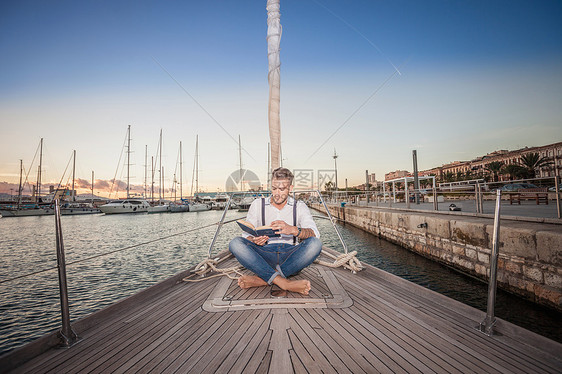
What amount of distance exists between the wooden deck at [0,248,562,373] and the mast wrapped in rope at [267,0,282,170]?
3.51 meters

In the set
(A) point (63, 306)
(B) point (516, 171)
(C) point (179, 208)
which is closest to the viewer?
(A) point (63, 306)

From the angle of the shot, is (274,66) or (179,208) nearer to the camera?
(274,66)

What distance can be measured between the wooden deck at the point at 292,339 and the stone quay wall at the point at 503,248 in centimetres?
303

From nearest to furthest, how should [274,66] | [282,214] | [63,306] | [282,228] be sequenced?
[63,306]
[282,228]
[282,214]
[274,66]

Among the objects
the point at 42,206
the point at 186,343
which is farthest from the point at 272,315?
the point at 42,206

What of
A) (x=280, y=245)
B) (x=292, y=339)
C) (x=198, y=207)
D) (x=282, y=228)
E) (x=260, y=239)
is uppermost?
(x=282, y=228)

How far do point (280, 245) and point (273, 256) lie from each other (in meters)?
0.15

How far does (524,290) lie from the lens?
419 cm

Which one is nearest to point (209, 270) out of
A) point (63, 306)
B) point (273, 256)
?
point (273, 256)

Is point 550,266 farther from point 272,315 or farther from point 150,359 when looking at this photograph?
point 150,359

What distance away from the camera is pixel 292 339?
1.67 meters

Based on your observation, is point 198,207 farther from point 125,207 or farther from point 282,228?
point 282,228

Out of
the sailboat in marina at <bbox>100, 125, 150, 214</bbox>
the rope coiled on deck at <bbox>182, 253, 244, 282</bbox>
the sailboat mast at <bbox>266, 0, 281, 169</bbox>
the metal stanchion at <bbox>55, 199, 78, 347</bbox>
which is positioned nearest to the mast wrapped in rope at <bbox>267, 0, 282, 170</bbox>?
the sailboat mast at <bbox>266, 0, 281, 169</bbox>

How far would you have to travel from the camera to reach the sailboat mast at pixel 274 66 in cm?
509
